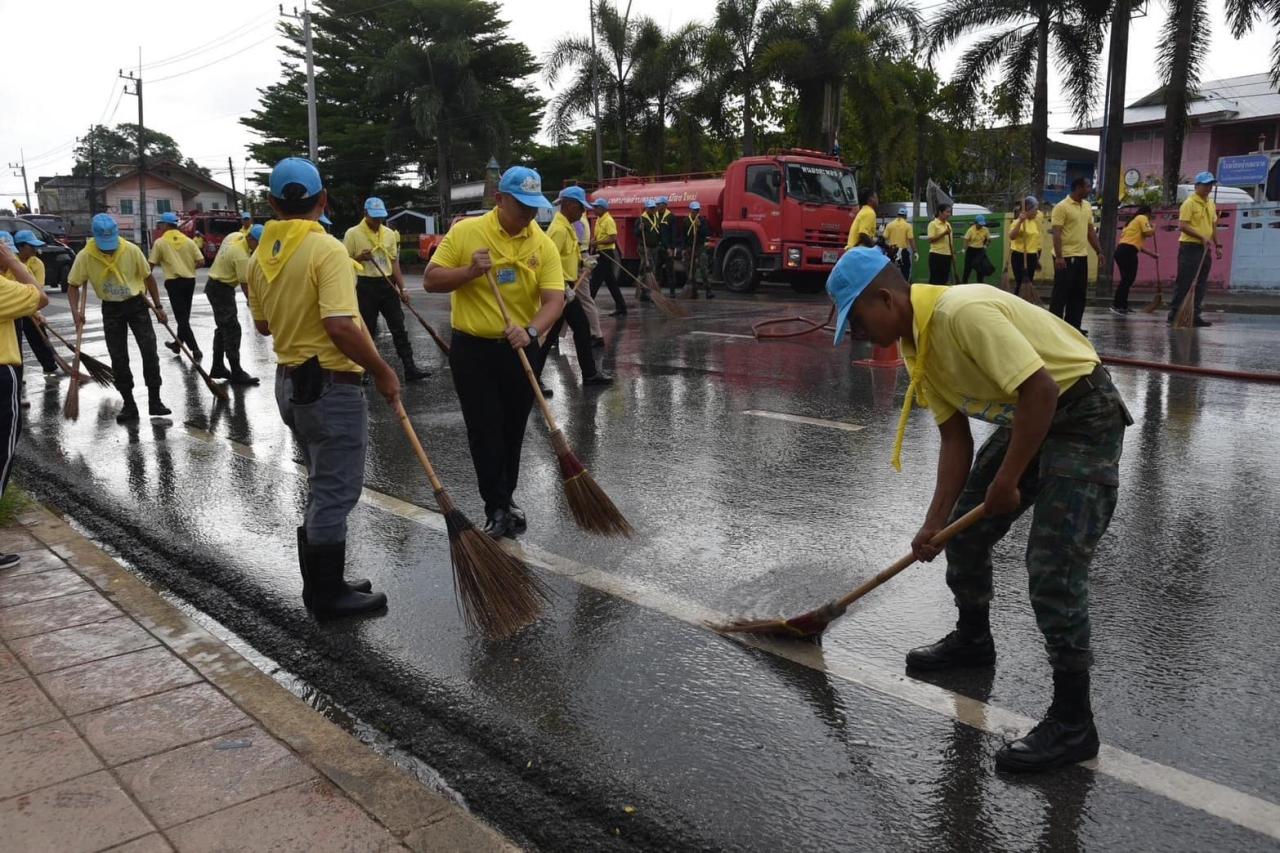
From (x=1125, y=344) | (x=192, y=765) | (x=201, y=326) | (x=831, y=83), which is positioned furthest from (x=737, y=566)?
(x=831, y=83)

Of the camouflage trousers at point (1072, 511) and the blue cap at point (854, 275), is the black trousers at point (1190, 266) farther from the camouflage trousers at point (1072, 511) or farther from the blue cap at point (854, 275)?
the blue cap at point (854, 275)

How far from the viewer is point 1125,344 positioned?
11719mm

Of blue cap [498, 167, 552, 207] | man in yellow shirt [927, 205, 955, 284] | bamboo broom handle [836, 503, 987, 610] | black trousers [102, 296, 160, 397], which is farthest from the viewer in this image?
man in yellow shirt [927, 205, 955, 284]

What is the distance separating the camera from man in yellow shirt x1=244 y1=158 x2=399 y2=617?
3.93 meters

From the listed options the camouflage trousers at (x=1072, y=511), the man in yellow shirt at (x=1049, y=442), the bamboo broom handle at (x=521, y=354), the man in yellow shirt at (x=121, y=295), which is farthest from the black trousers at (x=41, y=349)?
the camouflage trousers at (x=1072, y=511)

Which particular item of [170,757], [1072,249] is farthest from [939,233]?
[170,757]

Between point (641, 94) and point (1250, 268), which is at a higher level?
point (641, 94)

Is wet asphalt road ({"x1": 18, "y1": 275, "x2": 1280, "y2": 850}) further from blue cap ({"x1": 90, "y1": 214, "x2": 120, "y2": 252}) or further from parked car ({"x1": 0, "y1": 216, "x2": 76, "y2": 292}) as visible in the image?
parked car ({"x1": 0, "y1": 216, "x2": 76, "y2": 292})

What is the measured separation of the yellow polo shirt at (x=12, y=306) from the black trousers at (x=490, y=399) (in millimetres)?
1931

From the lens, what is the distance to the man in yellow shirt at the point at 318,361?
393 centimetres

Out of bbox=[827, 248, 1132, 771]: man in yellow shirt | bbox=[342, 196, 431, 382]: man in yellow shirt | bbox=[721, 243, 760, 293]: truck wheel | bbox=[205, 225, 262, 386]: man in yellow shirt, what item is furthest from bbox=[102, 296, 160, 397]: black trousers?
bbox=[721, 243, 760, 293]: truck wheel

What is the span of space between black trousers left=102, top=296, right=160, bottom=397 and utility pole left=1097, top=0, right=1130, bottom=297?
1680 cm

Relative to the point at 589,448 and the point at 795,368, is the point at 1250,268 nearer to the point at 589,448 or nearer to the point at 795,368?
the point at 795,368

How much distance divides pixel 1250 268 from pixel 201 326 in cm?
1844
